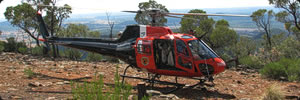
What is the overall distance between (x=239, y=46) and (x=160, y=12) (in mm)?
24962

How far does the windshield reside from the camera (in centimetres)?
837

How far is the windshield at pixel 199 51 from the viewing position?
27.5ft

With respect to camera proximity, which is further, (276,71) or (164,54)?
(276,71)

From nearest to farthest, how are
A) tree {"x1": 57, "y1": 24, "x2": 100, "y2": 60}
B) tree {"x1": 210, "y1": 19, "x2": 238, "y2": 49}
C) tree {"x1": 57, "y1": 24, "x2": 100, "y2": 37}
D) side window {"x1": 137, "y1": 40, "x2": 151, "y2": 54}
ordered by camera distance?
1. side window {"x1": 137, "y1": 40, "x2": 151, "y2": 54}
2. tree {"x1": 57, "y1": 24, "x2": 100, "y2": 60}
3. tree {"x1": 210, "y1": 19, "x2": 238, "y2": 49}
4. tree {"x1": 57, "y1": 24, "x2": 100, "y2": 37}

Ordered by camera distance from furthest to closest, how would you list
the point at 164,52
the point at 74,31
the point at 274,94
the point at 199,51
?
1. the point at 74,31
2. the point at 164,52
3. the point at 199,51
4. the point at 274,94

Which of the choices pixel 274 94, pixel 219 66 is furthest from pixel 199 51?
pixel 274 94

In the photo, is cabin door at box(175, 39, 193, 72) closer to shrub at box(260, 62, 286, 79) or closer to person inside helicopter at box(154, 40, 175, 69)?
person inside helicopter at box(154, 40, 175, 69)

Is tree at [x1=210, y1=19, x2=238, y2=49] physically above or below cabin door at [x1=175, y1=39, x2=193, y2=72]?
below

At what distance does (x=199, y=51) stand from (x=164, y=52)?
1203 mm

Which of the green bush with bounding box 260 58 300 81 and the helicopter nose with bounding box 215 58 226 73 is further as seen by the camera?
the green bush with bounding box 260 58 300 81

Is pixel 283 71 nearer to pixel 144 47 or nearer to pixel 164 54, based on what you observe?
pixel 164 54

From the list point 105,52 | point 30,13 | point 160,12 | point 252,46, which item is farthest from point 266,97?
point 252,46

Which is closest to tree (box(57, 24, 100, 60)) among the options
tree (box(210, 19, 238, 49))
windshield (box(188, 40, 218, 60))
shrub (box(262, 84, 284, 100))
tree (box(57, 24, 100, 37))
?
tree (box(57, 24, 100, 37))

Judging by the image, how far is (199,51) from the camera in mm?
8453
